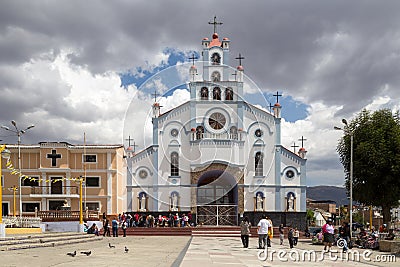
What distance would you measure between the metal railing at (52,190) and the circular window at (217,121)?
14.6 m

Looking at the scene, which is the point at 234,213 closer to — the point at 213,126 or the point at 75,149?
the point at 213,126

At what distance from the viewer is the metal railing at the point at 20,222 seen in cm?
3086

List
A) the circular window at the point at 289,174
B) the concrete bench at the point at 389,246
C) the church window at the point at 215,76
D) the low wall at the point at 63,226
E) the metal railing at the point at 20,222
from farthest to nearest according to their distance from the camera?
the church window at the point at 215,76
the circular window at the point at 289,174
the low wall at the point at 63,226
the metal railing at the point at 20,222
the concrete bench at the point at 389,246

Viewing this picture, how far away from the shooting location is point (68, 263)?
14844 millimetres

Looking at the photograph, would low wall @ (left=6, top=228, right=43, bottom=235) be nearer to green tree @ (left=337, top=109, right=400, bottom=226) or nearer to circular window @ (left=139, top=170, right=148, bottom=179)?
circular window @ (left=139, top=170, right=148, bottom=179)

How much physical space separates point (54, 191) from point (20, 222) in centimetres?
1685

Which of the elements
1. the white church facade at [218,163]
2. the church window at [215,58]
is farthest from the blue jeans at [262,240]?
the church window at [215,58]

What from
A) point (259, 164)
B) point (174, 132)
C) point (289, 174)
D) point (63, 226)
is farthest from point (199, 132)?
point (63, 226)

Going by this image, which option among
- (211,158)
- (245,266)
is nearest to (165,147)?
(211,158)

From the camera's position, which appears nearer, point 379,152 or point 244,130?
point 379,152

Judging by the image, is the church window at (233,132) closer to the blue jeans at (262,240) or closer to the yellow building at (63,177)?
the yellow building at (63,177)

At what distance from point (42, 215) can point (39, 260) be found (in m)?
26.2

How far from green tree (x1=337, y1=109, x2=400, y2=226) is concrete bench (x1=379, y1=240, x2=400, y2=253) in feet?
29.3

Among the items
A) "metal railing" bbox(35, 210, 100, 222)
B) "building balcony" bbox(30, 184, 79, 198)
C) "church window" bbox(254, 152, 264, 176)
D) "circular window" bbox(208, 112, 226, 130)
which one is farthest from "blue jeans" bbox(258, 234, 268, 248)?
"building balcony" bbox(30, 184, 79, 198)
